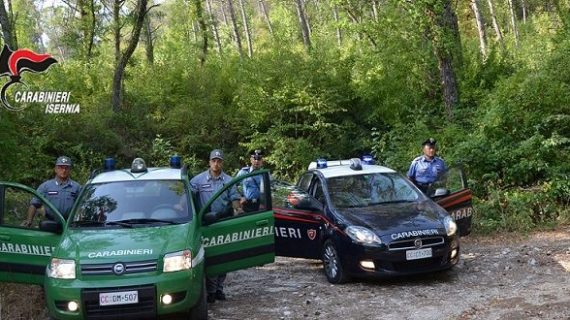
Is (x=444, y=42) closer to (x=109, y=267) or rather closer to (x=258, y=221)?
(x=258, y=221)

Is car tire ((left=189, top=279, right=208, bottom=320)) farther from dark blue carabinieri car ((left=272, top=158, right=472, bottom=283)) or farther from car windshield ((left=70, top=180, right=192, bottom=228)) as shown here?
dark blue carabinieri car ((left=272, top=158, right=472, bottom=283))

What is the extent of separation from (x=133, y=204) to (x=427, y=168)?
5039 millimetres

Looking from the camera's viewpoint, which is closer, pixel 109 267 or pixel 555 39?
pixel 109 267

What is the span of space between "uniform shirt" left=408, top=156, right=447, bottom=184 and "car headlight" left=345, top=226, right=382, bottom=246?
2582 millimetres

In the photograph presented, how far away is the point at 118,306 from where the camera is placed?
5918 millimetres

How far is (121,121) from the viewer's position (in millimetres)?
20094

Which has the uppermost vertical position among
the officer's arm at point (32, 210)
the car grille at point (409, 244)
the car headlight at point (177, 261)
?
the officer's arm at point (32, 210)

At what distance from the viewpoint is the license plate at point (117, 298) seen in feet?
19.4

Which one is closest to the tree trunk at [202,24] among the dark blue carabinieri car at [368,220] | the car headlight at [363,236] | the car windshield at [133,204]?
the dark blue carabinieri car at [368,220]

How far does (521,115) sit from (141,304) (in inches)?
405

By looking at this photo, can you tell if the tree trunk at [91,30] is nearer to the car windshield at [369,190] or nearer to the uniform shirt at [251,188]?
the uniform shirt at [251,188]

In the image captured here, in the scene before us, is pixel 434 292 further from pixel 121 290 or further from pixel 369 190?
pixel 121 290

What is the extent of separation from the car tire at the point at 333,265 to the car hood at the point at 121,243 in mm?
2339

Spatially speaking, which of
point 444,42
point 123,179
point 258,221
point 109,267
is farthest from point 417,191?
point 444,42
